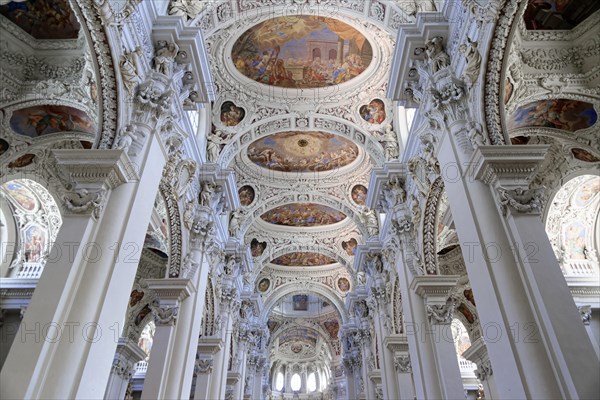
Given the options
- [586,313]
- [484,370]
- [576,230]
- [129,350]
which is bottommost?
[484,370]

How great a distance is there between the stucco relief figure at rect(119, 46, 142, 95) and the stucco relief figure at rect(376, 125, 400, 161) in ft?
28.8

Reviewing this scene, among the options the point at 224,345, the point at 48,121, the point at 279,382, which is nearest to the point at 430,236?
the point at 224,345

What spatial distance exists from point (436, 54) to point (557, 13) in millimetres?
2628

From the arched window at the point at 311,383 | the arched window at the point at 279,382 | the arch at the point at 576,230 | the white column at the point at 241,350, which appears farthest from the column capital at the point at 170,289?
the arched window at the point at 311,383

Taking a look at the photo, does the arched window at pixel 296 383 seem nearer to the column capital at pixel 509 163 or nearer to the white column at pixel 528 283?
the white column at pixel 528 283

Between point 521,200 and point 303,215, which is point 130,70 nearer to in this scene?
point 521,200

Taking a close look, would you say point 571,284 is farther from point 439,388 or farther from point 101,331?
point 101,331

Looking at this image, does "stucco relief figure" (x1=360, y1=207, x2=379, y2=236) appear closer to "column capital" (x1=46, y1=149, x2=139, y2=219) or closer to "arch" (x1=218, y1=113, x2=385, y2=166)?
"arch" (x1=218, y1=113, x2=385, y2=166)

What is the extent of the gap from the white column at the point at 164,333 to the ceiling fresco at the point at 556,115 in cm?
902

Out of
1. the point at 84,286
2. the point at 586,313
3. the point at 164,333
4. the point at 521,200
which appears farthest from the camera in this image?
the point at 586,313

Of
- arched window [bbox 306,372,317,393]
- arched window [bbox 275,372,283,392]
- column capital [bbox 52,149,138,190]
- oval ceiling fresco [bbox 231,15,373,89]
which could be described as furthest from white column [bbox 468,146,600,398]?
arched window [bbox 275,372,283,392]

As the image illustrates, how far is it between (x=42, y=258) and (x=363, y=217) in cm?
1265

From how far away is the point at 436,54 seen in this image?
927 centimetres

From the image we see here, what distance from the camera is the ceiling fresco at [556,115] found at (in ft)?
33.6
